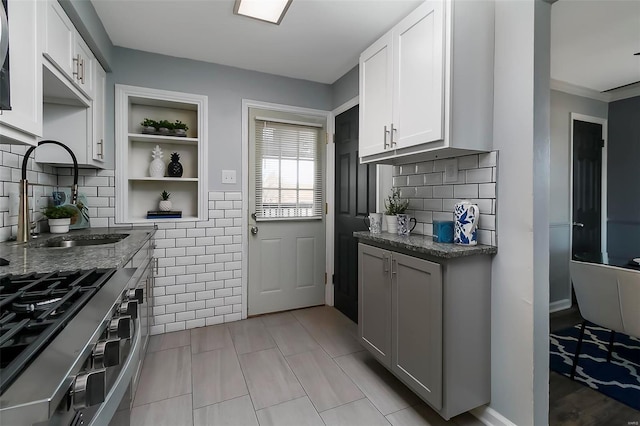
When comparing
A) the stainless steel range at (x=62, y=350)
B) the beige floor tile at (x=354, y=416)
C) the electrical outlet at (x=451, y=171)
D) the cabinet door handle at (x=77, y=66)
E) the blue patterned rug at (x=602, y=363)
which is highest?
the cabinet door handle at (x=77, y=66)

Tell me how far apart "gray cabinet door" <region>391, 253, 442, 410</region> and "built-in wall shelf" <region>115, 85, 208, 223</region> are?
1.92m

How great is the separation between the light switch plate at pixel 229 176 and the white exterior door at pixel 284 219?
166 mm

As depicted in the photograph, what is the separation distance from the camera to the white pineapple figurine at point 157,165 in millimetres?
2666

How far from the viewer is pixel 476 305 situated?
157cm

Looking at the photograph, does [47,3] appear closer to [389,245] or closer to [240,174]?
[240,174]

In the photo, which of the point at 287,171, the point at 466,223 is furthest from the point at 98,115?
the point at 466,223

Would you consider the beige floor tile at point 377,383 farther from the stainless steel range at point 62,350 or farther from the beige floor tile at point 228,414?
the stainless steel range at point 62,350

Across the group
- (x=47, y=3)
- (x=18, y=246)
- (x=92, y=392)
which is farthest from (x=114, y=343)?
(x=47, y=3)

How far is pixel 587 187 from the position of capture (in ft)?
11.2

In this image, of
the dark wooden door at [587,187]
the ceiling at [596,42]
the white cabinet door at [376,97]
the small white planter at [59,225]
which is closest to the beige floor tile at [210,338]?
the small white planter at [59,225]

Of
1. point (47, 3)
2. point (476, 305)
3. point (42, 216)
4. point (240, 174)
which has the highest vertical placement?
point (47, 3)

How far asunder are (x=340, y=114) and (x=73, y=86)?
85.6 inches

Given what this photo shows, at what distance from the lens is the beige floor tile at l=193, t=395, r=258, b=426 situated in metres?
1.58

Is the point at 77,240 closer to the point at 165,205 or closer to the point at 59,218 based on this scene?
the point at 59,218
